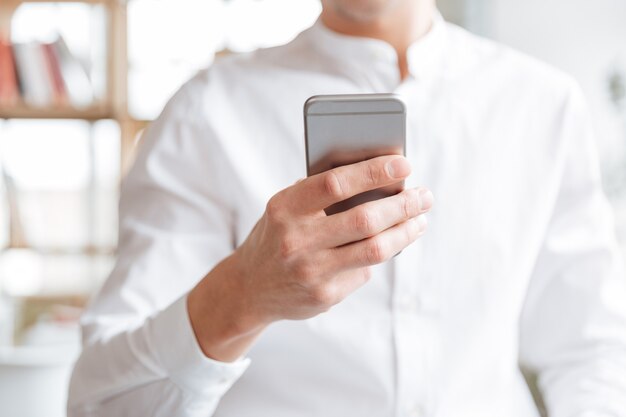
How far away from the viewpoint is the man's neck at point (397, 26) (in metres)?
1.19

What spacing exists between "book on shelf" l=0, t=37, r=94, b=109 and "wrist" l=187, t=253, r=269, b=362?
313cm

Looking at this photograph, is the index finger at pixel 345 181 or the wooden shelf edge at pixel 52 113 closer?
the index finger at pixel 345 181

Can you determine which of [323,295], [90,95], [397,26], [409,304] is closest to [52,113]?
[90,95]

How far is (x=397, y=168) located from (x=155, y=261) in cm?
42

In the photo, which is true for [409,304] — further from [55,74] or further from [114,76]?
[114,76]

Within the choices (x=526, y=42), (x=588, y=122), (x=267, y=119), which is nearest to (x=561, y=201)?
(x=588, y=122)

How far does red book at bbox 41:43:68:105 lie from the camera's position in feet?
12.6

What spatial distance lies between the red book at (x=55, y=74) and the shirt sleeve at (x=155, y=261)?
2.84m

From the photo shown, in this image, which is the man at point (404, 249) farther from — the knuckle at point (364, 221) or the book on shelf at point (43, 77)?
the book on shelf at point (43, 77)

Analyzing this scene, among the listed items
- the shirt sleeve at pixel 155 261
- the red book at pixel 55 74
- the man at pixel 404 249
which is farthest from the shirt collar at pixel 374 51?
the red book at pixel 55 74

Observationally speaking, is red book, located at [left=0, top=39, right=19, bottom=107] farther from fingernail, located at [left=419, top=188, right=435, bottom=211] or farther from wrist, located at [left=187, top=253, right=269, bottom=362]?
fingernail, located at [left=419, top=188, right=435, bottom=211]

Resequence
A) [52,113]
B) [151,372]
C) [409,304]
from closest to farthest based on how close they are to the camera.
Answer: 1. [151,372]
2. [409,304]
3. [52,113]

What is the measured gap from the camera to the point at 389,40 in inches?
47.6

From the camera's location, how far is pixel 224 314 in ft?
2.98
